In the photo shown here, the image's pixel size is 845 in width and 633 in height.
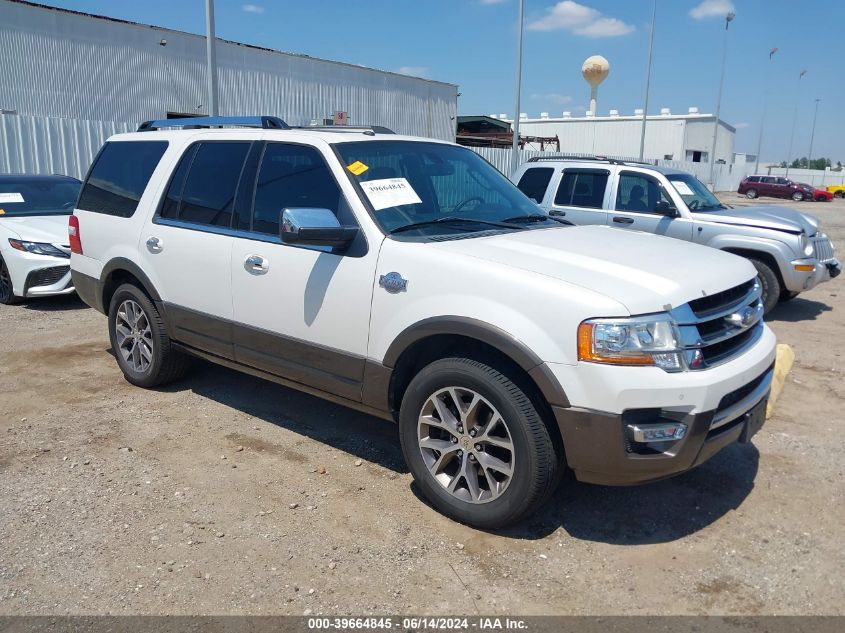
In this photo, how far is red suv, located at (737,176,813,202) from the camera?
4366cm

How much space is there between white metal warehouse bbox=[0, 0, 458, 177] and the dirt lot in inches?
411

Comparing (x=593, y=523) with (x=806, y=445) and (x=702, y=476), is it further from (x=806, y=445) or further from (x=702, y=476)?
(x=806, y=445)

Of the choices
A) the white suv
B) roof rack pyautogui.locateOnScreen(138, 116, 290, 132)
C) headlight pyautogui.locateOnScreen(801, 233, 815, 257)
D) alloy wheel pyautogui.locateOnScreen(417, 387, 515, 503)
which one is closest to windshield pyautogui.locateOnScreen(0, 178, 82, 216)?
roof rack pyautogui.locateOnScreen(138, 116, 290, 132)

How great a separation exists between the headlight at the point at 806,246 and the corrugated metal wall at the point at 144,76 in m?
19.7

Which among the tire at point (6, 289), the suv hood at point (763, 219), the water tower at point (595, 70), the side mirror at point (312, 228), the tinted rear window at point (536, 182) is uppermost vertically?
the water tower at point (595, 70)

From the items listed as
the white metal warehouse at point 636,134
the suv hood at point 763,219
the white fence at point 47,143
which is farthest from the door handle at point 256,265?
the white metal warehouse at point 636,134

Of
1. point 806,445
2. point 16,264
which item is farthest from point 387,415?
point 16,264

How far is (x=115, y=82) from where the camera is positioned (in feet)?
71.2

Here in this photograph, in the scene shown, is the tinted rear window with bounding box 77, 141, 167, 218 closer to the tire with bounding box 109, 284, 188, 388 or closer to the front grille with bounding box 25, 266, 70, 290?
the tire with bounding box 109, 284, 188, 388

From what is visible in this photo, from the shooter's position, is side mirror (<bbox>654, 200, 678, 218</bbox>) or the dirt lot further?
side mirror (<bbox>654, 200, 678, 218</bbox>)

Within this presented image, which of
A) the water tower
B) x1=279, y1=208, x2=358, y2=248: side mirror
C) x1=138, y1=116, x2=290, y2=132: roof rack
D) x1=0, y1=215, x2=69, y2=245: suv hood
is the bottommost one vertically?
x1=0, y1=215, x2=69, y2=245: suv hood

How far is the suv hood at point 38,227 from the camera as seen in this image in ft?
26.9

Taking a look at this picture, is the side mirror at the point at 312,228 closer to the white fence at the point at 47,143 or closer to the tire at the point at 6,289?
the tire at the point at 6,289

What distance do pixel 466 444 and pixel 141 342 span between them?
3.12 meters
